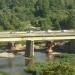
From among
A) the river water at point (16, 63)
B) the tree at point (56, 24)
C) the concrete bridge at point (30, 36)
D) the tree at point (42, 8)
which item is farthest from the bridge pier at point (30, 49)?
the tree at point (42, 8)

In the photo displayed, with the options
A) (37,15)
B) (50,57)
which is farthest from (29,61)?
(37,15)

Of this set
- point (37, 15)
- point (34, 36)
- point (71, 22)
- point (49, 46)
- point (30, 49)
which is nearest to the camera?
point (30, 49)

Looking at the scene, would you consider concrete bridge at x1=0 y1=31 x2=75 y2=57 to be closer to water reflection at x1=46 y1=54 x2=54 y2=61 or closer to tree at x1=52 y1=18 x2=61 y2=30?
water reflection at x1=46 y1=54 x2=54 y2=61

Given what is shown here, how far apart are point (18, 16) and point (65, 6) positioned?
2855 cm

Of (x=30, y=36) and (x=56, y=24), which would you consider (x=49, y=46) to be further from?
(x=56, y=24)

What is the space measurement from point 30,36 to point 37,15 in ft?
239

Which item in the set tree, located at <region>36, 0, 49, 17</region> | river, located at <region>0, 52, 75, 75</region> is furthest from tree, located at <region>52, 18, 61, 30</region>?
river, located at <region>0, 52, 75, 75</region>

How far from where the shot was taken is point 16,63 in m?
73.9

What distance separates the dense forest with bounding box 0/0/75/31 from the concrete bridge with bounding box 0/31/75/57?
1417 inches

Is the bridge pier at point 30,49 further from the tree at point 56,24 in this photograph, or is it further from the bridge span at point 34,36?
the tree at point 56,24

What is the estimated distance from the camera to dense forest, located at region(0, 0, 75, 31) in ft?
408

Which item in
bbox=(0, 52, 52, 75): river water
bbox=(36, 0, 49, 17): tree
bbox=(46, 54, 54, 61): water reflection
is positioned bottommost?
bbox=(46, 54, 54, 61): water reflection

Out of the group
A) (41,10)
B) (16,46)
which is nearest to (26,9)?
(41,10)

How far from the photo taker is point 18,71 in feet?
205
